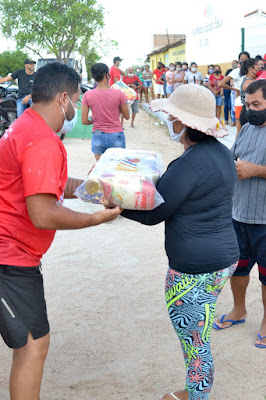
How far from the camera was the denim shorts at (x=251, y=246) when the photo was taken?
3.63 meters

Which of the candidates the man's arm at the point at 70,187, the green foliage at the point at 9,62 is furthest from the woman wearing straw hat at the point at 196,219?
the green foliage at the point at 9,62

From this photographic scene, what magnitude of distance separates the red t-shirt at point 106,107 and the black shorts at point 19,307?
176 inches

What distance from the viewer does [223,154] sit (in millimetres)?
2588

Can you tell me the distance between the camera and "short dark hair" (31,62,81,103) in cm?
240

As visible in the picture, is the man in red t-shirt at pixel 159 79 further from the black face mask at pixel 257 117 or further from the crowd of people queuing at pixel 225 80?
the black face mask at pixel 257 117

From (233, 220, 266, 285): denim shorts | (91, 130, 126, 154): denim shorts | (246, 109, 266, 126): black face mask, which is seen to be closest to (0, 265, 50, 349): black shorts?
(233, 220, 266, 285): denim shorts

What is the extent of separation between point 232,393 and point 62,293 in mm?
1989

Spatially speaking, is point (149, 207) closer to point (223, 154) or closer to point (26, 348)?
point (223, 154)

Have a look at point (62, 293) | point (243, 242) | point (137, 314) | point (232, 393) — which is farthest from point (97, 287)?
point (232, 393)

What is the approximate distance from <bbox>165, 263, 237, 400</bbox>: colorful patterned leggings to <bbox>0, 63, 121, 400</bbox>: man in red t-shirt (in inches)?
21.6

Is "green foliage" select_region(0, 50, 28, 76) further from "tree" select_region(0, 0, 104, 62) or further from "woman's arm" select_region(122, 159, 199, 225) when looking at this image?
"woman's arm" select_region(122, 159, 199, 225)

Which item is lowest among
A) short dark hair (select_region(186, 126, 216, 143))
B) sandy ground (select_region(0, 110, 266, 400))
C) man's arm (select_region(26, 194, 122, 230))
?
sandy ground (select_region(0, 110, 266, 400))

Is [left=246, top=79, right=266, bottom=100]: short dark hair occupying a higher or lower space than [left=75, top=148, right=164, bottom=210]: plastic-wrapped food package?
higher

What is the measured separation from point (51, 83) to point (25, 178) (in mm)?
508
